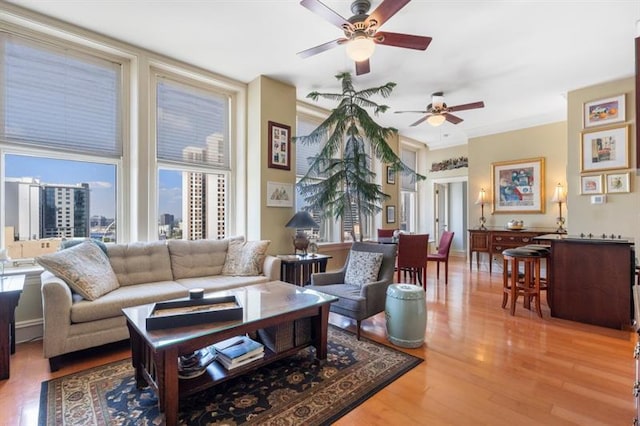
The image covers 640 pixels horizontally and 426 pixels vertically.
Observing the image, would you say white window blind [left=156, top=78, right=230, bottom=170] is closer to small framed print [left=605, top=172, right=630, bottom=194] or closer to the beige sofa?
the beige sofa

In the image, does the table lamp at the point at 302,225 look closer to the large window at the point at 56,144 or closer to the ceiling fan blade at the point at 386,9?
the large window at the point at 56,144

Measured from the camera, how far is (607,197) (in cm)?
422

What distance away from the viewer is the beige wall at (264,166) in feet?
13.5

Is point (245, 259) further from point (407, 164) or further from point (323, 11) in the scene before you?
point (407, 164)

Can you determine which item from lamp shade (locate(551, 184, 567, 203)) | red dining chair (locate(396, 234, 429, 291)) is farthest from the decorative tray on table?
lamp shade (locate(551, 184, 567, 203))

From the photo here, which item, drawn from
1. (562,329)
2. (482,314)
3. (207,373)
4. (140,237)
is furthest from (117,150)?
(562,329)

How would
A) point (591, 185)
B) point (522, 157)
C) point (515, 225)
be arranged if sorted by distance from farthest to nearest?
point (522, 157) < point (515, 225) < point (591, 185)

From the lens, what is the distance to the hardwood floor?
174cm

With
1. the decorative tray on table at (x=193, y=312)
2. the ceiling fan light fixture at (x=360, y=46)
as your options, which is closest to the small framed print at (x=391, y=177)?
the ceiling fan light fixture at (x=360, y=46)

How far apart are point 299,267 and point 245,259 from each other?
A: 30.8 inches

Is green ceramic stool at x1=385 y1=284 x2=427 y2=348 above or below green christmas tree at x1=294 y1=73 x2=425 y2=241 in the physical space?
below

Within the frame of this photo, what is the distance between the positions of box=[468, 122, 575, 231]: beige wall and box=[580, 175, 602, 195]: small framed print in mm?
1171

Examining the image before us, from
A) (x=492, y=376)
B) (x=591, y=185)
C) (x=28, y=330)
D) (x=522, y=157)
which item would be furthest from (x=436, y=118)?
(x=28, y=330)

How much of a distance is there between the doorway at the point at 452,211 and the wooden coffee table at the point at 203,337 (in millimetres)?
6368
